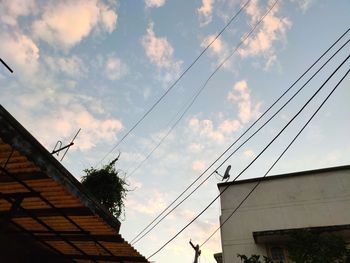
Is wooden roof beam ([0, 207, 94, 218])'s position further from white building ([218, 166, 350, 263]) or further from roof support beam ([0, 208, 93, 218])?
white building ([218, 166, 350, 263])

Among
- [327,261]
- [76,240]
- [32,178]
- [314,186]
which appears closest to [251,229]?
[314,186]

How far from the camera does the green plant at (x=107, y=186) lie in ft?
36.7

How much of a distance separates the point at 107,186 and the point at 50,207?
577 centimetres

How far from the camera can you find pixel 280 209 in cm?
1519

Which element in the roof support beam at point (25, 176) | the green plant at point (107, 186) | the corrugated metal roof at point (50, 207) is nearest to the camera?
the corrugated metal roof at point (50, 207)

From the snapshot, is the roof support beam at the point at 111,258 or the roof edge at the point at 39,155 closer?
the roof edge at the point at 39,155

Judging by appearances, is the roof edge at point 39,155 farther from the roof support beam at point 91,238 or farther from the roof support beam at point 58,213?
the roof support beam at point 91,238

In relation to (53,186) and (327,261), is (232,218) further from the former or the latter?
(53,186)

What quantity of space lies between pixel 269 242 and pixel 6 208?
38.7 ft

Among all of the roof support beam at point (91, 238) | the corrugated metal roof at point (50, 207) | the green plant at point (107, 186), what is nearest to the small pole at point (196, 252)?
the green plant at point (107, 186)

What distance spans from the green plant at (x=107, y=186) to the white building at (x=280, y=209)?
5.97 meters

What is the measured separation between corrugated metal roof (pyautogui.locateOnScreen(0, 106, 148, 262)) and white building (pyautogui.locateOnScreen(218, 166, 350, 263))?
9.12 metres

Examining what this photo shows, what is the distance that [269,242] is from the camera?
547 inches

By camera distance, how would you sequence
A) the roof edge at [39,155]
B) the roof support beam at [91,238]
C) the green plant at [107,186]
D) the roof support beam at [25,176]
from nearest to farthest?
the roof edge at [39,155] → the roof support beam at [25,176] → the roof support beam at [91,238] → the green plant at [107,186]
